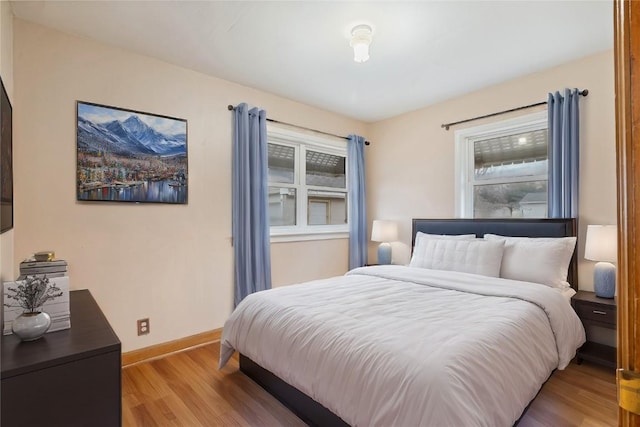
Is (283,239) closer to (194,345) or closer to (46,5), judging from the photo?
(194,345)

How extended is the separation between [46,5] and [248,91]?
1.64 meters

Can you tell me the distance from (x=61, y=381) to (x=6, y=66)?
5.99 feet

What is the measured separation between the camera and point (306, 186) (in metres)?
3.97

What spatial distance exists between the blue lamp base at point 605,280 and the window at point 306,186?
2.58 m

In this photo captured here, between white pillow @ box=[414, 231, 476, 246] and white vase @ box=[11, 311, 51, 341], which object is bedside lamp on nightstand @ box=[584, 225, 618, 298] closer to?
white pillow @ box=[414, 231, 476, 246]

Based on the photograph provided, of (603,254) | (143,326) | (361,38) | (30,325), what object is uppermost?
(361,38)

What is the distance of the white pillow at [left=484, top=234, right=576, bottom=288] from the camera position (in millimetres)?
2542

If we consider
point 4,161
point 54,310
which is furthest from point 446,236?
point 4,161

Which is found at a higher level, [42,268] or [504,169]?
[504,169]

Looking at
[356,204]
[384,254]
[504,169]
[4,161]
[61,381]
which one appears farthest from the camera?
[356,204]

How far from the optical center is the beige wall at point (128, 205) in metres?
2.19

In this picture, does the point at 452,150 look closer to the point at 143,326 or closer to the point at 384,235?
the point at 384,235

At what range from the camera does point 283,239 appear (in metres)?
3.61

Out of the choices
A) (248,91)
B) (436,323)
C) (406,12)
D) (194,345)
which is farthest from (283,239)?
(406,12)
